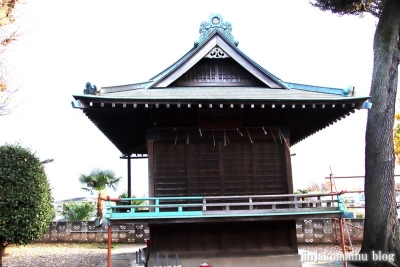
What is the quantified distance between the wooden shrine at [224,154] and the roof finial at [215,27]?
0.57 meters

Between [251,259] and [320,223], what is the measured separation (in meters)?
9.20

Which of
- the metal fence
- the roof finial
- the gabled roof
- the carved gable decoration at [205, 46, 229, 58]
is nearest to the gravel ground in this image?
the metal fence

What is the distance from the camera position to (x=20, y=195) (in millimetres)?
10992

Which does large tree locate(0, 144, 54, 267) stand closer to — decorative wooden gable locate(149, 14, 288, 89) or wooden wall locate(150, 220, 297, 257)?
wooden wall locate(150, 220, 297, 257)

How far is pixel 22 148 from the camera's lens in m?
11.5

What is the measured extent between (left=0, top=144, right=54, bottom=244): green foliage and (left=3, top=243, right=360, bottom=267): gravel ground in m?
2.00

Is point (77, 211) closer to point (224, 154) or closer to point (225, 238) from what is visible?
point (225, 238)

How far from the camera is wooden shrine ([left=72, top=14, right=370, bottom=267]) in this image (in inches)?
380

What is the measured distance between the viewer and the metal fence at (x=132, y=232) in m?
17.8

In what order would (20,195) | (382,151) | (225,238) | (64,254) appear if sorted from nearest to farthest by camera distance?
1. (225,238)
2. (20,195)
3. (382,151)
4. (64,254)

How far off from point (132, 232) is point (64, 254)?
4.55 m

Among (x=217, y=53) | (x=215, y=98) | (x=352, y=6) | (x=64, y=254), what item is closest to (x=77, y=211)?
(x=64, y=254)

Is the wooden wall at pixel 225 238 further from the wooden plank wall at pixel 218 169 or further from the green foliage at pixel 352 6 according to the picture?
the green foliage at pixel 352 6

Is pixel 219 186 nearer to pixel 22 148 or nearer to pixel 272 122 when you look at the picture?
pixel 272 122
